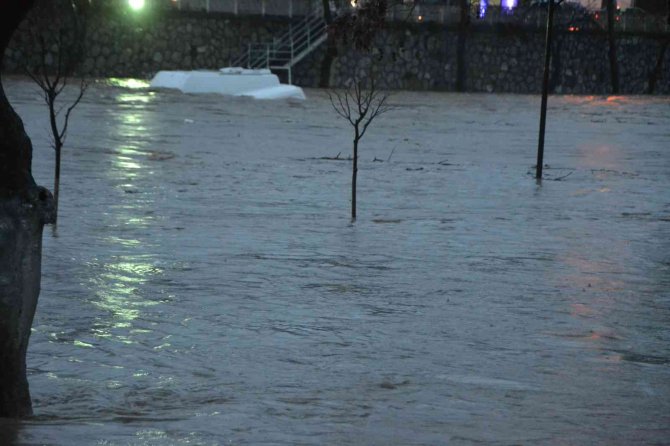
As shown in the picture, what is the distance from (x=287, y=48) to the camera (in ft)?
185

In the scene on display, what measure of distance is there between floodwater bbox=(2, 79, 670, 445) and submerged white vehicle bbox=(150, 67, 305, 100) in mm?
22864

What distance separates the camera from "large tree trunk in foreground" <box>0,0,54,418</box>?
6.28 metres

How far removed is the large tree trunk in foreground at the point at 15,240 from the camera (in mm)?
6277

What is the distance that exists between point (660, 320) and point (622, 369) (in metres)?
1.77

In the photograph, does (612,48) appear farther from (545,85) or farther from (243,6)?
(545,85)

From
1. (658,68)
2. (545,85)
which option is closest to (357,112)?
(545,85)

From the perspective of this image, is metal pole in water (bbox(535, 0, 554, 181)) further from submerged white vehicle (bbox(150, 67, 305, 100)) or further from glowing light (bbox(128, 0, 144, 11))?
glowing light (bbox(128, 0, 144, 11))

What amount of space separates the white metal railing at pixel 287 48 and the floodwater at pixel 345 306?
1308 inches

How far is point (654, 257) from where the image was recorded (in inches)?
514

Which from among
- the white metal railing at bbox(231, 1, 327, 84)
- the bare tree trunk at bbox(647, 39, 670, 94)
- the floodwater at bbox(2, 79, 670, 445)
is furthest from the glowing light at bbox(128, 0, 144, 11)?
the floodwater at bbox(2, 79, 670, 445)

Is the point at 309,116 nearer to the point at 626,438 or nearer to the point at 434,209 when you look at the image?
the point at 434,209

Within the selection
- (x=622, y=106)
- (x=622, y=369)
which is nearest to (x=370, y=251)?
(x=622, y=369)

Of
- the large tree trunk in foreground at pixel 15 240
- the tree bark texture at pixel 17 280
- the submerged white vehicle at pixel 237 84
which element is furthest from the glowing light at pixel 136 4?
the tree bark texture at pixel 17 280

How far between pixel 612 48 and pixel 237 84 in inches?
886
